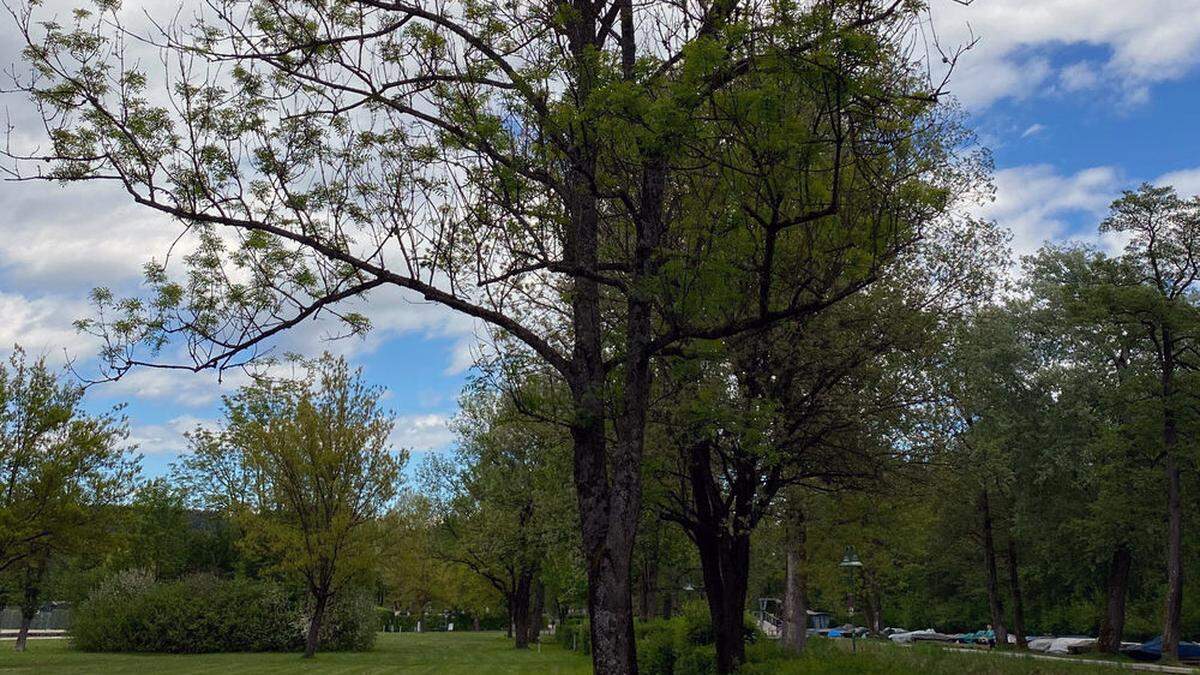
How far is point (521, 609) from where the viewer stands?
1847 inches

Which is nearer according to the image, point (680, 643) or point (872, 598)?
point (680, 643)

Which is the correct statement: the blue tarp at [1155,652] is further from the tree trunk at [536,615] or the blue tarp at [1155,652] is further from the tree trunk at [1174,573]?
the tree trunk at [536,615]

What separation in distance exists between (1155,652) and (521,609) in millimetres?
28843

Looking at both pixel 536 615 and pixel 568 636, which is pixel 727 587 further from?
pixel 536 615

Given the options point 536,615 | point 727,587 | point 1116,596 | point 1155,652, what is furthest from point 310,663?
point 1155,652

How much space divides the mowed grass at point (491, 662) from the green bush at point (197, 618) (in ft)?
5.58

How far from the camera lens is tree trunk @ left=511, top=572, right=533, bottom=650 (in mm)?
46125

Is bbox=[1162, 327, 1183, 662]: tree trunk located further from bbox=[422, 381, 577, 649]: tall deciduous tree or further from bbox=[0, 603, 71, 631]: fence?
bbox=[0, 603, 71, 631]: fence

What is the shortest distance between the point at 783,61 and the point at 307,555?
107ft

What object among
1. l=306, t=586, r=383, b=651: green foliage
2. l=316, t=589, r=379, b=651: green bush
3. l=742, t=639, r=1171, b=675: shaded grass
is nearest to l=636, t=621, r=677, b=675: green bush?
l=742, t=639, r=1171, b=675: shaded grass

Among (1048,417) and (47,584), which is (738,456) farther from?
(47,584)

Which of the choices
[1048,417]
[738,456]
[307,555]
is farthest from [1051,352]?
[307,555]

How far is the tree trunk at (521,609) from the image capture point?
1816 inches

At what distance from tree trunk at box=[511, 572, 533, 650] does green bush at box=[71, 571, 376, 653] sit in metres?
8.50
